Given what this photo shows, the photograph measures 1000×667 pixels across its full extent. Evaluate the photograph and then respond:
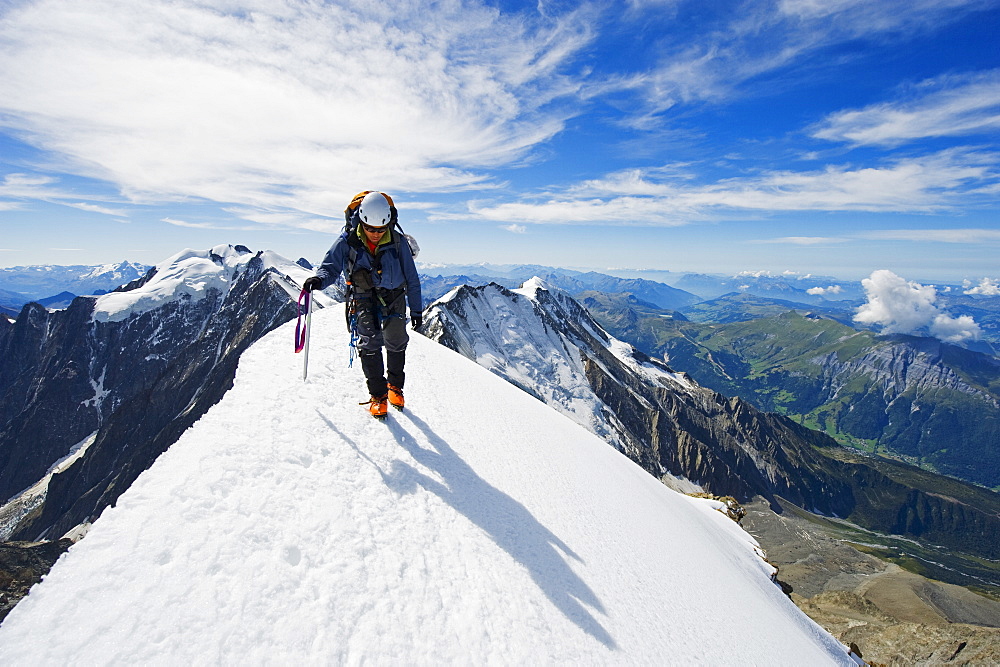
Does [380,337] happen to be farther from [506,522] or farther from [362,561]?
[362,561]

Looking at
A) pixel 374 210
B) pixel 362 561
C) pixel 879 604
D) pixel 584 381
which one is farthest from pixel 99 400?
pixel 879 604

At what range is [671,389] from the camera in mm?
171875

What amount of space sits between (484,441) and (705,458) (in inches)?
5458

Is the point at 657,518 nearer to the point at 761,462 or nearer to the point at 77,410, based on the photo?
the point at 761,462

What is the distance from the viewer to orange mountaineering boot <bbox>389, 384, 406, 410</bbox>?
27.3 feet

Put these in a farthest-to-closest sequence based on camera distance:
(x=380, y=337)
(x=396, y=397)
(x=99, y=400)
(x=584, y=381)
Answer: (x=99, y=400)
(x=584, y=381)
(x=396, y=397)
(x=380, y=337)

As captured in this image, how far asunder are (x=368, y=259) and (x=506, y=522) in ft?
16.9

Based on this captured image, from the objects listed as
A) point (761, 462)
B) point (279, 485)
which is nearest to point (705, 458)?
point (761, 462)

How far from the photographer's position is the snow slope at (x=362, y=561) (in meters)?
3.35

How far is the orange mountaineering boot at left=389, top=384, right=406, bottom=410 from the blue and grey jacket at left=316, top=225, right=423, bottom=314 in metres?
2.00

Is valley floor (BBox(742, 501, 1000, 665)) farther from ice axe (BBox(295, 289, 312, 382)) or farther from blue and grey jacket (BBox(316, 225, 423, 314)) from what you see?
ice axe (BBox(295, 289, 312, 382))

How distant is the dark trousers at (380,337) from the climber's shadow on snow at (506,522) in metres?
1.07

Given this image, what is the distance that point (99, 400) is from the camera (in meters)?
178

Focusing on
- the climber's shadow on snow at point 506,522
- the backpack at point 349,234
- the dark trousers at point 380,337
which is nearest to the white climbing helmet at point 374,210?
the backpack at point 349,234
